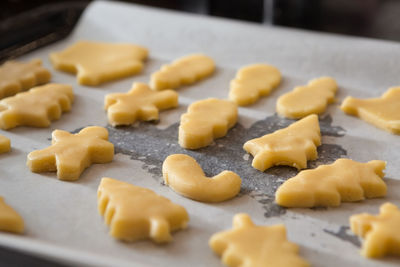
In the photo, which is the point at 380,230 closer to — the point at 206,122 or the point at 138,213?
the point at 138,213

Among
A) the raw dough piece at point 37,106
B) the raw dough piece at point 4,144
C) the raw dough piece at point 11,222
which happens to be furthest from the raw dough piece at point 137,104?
the raw dough piece at point 11,222

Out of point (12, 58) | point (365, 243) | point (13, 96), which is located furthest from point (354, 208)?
point (12, 58)

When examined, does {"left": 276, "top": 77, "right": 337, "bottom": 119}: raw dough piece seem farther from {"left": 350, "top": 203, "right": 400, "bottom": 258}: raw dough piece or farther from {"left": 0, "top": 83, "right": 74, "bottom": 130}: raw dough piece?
{"left": 0, "top": 83, "right": 74, "bottom": 130}: raw dough piece

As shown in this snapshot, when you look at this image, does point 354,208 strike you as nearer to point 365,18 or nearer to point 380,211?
point 380,211

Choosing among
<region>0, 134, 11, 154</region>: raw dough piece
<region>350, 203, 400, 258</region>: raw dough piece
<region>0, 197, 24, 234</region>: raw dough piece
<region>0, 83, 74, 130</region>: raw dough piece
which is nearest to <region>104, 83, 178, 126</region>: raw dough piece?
<region>0, 83, 74, 130</region>: raw dough piece

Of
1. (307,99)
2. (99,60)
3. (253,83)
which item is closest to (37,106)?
(99,60)
